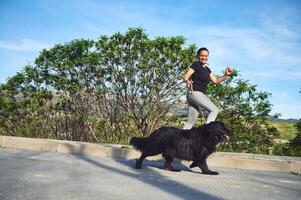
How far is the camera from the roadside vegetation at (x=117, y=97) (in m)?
10.1

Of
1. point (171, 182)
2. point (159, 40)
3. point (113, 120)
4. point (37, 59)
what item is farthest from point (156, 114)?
point (171, 182)

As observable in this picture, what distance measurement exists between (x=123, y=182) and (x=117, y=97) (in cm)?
572

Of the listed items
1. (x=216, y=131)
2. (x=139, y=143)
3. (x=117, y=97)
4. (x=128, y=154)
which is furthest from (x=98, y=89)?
(x=216, y=131)

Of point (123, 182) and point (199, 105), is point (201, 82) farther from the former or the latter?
point (123, 182)

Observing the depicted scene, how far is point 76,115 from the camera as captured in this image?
11.0m

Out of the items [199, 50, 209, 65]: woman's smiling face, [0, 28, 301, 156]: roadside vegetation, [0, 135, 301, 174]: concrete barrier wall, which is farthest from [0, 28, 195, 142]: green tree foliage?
[199, 50, 209, 65]: woman's smiling face

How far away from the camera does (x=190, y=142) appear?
20.5ft

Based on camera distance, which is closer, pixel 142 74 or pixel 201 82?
pixel 201 82

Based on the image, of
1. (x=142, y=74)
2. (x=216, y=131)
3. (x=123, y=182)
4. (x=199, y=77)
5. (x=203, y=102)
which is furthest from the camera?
(x=142, y=74)

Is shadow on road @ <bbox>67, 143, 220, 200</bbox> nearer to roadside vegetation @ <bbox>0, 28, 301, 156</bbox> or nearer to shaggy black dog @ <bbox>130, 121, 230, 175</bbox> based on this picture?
shaggy black dog @ <bbox>130, 121, 230, 175</bbox>

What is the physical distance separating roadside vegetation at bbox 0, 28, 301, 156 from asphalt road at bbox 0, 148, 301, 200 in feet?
10.5

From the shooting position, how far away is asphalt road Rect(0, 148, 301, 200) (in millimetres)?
4172

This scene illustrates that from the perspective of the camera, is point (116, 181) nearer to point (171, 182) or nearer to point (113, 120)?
point (171, 182)

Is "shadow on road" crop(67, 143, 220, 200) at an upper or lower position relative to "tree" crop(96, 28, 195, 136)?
lower
